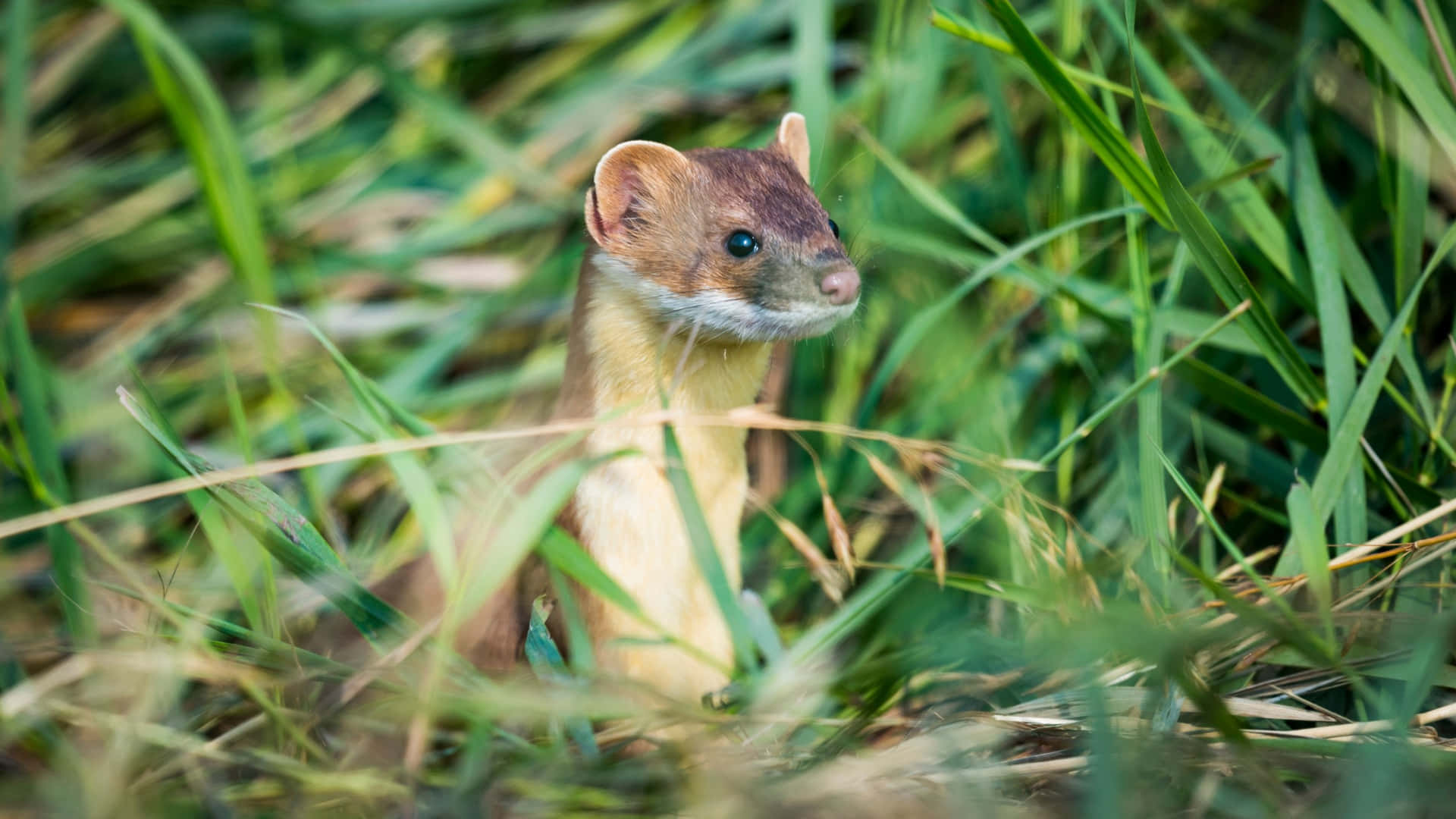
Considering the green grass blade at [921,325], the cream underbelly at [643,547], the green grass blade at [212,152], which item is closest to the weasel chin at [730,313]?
the cream underbelly at [643,547]

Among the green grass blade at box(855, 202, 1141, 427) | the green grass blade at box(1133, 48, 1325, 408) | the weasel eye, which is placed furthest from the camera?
the green grass blade at box(855, 202, 1141, 427)

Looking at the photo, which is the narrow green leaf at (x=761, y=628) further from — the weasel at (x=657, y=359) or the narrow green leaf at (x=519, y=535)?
the narrow green leaf at (x=519, y=535)

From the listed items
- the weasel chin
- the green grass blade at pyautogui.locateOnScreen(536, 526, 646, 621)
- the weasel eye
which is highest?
the weasel eye

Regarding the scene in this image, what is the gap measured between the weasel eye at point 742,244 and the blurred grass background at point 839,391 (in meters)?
0.43

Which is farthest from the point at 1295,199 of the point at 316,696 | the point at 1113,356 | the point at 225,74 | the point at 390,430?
the point at 225,74

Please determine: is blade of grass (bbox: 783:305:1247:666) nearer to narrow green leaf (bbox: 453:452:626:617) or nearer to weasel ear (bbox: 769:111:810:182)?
narrow green leaf (bbox: 453:452:626:617)

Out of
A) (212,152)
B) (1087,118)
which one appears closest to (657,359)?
(1087,118)

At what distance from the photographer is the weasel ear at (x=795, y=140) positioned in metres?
2.48

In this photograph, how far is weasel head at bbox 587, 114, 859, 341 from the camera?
83.6 inches

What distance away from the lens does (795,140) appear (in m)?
2.52

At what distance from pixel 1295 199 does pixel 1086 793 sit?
153 cm

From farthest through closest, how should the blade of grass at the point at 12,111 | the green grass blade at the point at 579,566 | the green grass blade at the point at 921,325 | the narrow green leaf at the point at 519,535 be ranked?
the blade of grass at the point at 12,111 → the green grass blade at the point at 921,325 → the green grass blade at the point at 579,566 → the narrow green leaf at the point at 519,535

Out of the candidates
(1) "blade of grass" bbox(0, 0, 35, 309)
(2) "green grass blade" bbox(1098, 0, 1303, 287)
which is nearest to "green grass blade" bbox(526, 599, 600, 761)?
(2) "green grass blade" bbox(1098, 0, 1303, 287)

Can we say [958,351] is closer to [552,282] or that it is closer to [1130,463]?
[1130,463]
